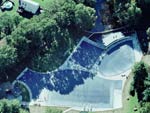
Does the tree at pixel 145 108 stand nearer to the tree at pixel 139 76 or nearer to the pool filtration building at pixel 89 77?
the tree at pixel 139 76

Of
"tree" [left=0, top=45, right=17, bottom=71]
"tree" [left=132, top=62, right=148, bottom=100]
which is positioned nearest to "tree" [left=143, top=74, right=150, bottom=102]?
"tree" [left=132, top=62, right=148, bottom=100]

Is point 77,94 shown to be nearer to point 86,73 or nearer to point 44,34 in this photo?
point 86,73

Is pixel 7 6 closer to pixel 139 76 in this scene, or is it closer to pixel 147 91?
pixel 139 76

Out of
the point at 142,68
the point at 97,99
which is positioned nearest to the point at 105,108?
the point at 97,99

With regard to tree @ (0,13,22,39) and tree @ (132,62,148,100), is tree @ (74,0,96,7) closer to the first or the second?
tree @ (0,13,22,39)

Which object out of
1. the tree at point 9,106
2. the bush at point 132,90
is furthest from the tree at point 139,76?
the tree at point 9,106
